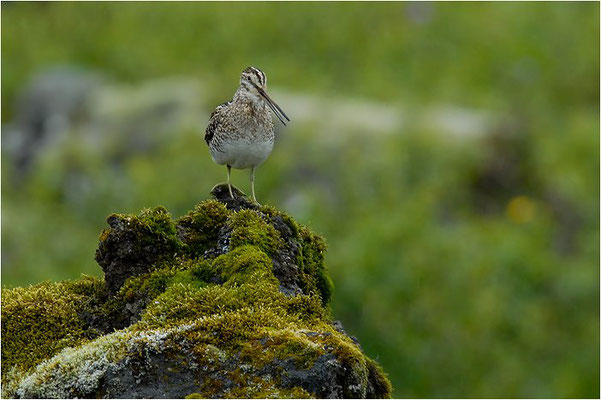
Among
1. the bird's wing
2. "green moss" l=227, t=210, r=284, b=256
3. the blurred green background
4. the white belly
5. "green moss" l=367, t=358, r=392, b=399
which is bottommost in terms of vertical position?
"green moss" l=367, t=358, r=392, b=399

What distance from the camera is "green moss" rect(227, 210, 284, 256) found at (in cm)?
793

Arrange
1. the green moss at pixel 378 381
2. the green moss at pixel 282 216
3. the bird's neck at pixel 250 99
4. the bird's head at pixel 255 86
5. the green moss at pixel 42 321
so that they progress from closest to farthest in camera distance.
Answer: the green moss at pixel 378 381, the green moss at pixel 42 321, the green moss at pixel 282 216, the bird's head at pixel 255 86, the bird's neck at pixel 250 99

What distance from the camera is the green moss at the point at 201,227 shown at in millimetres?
8227

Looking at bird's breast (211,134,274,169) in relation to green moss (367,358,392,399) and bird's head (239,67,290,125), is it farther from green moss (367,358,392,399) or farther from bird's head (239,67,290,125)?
green moss (367,358,392,399)

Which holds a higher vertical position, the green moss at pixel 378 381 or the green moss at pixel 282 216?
the green moss at pixel 282 216

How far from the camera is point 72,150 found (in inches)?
905

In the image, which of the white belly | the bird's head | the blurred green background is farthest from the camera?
the blurred green background

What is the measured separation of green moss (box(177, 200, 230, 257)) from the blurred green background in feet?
33.4

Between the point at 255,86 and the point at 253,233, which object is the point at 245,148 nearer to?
the point at 255,86

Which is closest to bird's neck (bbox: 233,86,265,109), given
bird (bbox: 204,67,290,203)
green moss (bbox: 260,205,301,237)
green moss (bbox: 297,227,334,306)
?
bird (bbox: 204,67,290,203)

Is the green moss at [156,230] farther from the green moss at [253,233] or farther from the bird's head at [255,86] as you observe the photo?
the bird's head at [255,86]

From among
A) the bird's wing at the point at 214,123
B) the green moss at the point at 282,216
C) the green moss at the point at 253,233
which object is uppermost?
the bird's wing at the point at 214,123

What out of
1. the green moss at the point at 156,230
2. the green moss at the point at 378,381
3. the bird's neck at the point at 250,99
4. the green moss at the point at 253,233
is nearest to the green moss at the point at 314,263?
the green moss at the point at 253,233

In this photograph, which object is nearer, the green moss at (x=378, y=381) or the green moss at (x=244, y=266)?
the green moss at (x=378, y=381)
